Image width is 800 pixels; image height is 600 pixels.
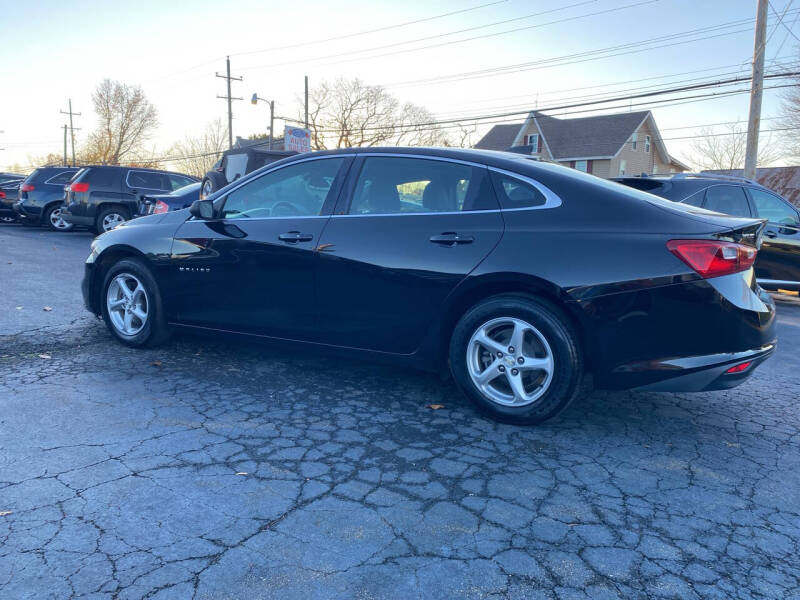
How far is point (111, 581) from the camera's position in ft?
6.88

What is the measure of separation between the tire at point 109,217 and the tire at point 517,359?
13.1 metres

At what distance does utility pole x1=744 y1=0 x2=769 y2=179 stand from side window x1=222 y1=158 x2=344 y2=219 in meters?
14.9

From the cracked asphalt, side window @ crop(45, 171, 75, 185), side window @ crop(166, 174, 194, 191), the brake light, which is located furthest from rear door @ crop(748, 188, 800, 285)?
side window @ crop(45, 171, 75, 185)

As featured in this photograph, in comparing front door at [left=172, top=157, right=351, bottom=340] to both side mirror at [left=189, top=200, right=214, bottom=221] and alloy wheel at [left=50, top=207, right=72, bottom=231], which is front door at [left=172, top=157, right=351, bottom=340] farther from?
alloy wheel at [left=50, top=207, right=72, bottom=231]

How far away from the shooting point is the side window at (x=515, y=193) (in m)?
3.67

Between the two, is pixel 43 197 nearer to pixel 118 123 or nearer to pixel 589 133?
pixel 589 133

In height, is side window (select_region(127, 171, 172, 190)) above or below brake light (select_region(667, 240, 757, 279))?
above

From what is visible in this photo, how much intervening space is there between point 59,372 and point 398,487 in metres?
2.93

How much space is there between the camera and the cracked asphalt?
2.17m

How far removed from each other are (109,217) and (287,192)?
1200cm

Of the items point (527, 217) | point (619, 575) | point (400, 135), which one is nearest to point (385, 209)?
point (527, 217)

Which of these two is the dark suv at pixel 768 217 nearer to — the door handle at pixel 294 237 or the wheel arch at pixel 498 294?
the wheel arch at pixel 498 294

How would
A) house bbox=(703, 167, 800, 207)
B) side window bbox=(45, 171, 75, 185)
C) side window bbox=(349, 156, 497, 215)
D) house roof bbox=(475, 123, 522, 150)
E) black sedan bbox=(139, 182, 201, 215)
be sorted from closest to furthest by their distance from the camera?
1. side window bbox=(349, 156, 497, 215)
2. black sedan bbox=(139, 182, 201, 215)
3. side window bbox=(45, 171, 75, 185)
4. house bbox=(703, 167, 800, 207)
5. house roof bbox=(475, 123, 522, 150)

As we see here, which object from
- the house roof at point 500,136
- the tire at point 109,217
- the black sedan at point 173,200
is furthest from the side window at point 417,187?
the house roof at point 500,136
